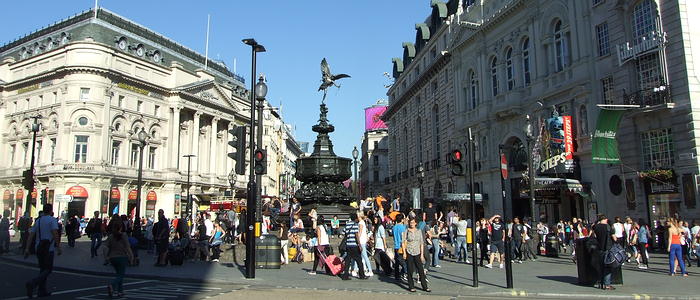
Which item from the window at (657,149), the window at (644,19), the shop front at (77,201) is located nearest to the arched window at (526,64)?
the window at (644,19)

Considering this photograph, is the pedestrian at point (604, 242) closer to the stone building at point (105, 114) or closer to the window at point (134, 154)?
the stone building at point (105, 114)

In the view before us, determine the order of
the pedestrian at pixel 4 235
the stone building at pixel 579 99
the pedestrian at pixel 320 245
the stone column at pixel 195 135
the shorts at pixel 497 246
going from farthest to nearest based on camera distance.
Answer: the stone column at pixel 195 135 → the stone building at pixel 579 99 → the pedestrian at pixel 4 235 → the shorts at pixel 497 246 → the pedestrian at pixel 320 245

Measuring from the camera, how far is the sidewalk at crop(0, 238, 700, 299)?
36.7 ft

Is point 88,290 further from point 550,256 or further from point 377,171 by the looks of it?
point 377,171

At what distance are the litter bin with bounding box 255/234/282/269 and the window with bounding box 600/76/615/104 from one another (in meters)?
20.2

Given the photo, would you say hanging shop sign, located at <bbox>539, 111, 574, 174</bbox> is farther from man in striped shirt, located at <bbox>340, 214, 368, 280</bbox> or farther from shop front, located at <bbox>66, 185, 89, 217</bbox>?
shop front, located at <bbox>66, 185, 89, 217</bbox>

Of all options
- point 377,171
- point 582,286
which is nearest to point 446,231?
point 582,286

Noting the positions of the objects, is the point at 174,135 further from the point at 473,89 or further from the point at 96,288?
the point at 96,288

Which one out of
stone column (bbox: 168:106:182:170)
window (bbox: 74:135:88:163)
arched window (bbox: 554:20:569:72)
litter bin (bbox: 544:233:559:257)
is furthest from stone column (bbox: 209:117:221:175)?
litter bin (bbox: 544:233:559:257)

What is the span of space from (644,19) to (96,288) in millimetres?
25783


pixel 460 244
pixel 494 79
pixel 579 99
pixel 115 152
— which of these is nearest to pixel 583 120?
pixel 579 99

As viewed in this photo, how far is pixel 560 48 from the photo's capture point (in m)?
31.5

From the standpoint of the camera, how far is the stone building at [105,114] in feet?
170

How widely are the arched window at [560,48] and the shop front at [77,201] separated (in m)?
45.8
